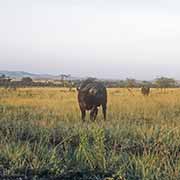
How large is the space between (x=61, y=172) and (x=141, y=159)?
1.25 metres

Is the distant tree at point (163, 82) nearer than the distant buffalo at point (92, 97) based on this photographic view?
No

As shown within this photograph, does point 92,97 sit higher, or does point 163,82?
point 92,97

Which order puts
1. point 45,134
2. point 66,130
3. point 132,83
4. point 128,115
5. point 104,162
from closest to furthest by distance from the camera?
point 104,162 → point 45,134 → point 66,130 → point 128,115 → point 132,83

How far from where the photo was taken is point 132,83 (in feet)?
186

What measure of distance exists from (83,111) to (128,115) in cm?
155

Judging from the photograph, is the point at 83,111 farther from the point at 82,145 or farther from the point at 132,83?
the point at 132,83

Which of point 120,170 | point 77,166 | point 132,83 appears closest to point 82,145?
point 77,166

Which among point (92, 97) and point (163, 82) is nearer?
point (92, 97)

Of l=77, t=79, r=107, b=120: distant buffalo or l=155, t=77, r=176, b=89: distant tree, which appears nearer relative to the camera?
l=77, t=79, r=107, b=120: distant buffalo

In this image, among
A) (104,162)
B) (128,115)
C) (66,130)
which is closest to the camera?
(104,162)

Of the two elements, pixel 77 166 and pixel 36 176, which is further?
pixel 77 166

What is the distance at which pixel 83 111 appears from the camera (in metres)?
15.5

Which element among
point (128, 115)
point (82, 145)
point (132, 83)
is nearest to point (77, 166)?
point (82, 145)

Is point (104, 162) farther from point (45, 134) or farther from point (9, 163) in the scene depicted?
point (45, 134)
